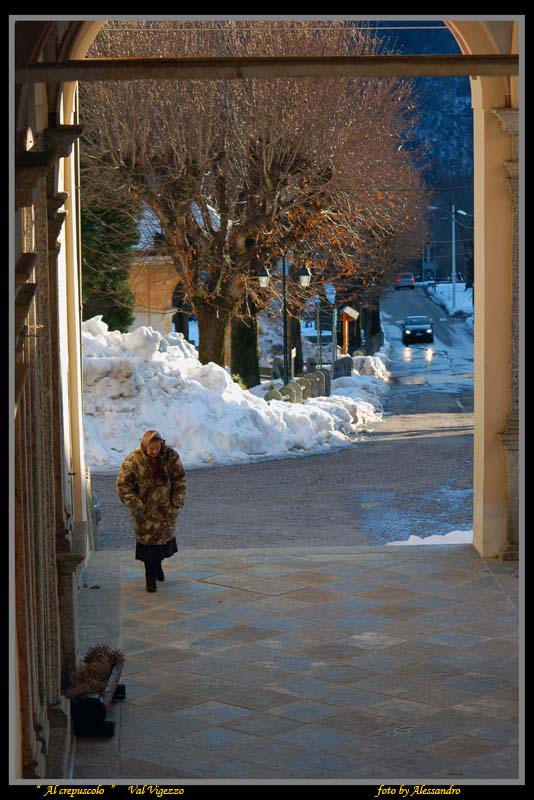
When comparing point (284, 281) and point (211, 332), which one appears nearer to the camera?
point (211, 332)

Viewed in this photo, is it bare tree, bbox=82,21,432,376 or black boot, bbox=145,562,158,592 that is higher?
bare tree, bbox=82,21,432,376

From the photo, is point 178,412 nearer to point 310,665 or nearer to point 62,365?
point 62,365

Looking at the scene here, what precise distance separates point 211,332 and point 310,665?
20373 mm

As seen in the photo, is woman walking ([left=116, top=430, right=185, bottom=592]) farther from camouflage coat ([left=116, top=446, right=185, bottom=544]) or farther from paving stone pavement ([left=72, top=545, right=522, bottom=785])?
paving stone pavement ([left=72, top=545, right=522, bottom=785])

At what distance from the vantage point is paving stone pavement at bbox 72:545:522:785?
308 inches

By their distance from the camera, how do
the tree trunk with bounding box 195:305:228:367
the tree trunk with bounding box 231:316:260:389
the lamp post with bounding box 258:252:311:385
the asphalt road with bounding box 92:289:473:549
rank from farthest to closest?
the tree trunk with bounding box 231:316:260:389, the tree trunk with bounding box 195:305:228:367, the lamp post with bounding box 258:252:311:385, the asphalt road with bounding box 92:289:473:549

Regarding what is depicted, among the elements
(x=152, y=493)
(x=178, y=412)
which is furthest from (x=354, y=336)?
(x=152, y=493)

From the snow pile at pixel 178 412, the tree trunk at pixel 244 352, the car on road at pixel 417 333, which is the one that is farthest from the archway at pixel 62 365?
the car on road at pixel 417 333

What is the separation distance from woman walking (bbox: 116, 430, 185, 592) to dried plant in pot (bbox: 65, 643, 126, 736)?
216 cm

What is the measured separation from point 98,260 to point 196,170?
237 inches

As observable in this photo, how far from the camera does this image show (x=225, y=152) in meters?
28.8

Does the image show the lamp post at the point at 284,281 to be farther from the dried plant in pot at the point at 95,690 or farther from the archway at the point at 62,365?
the dried plant in pot at the point at 95,690

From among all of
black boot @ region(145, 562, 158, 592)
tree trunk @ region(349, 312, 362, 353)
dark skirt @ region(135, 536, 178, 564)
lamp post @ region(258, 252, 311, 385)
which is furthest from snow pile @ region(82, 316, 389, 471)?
tree trunk @ region(349, 312, 362, 353)

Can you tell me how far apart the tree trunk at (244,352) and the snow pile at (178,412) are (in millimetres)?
6448
